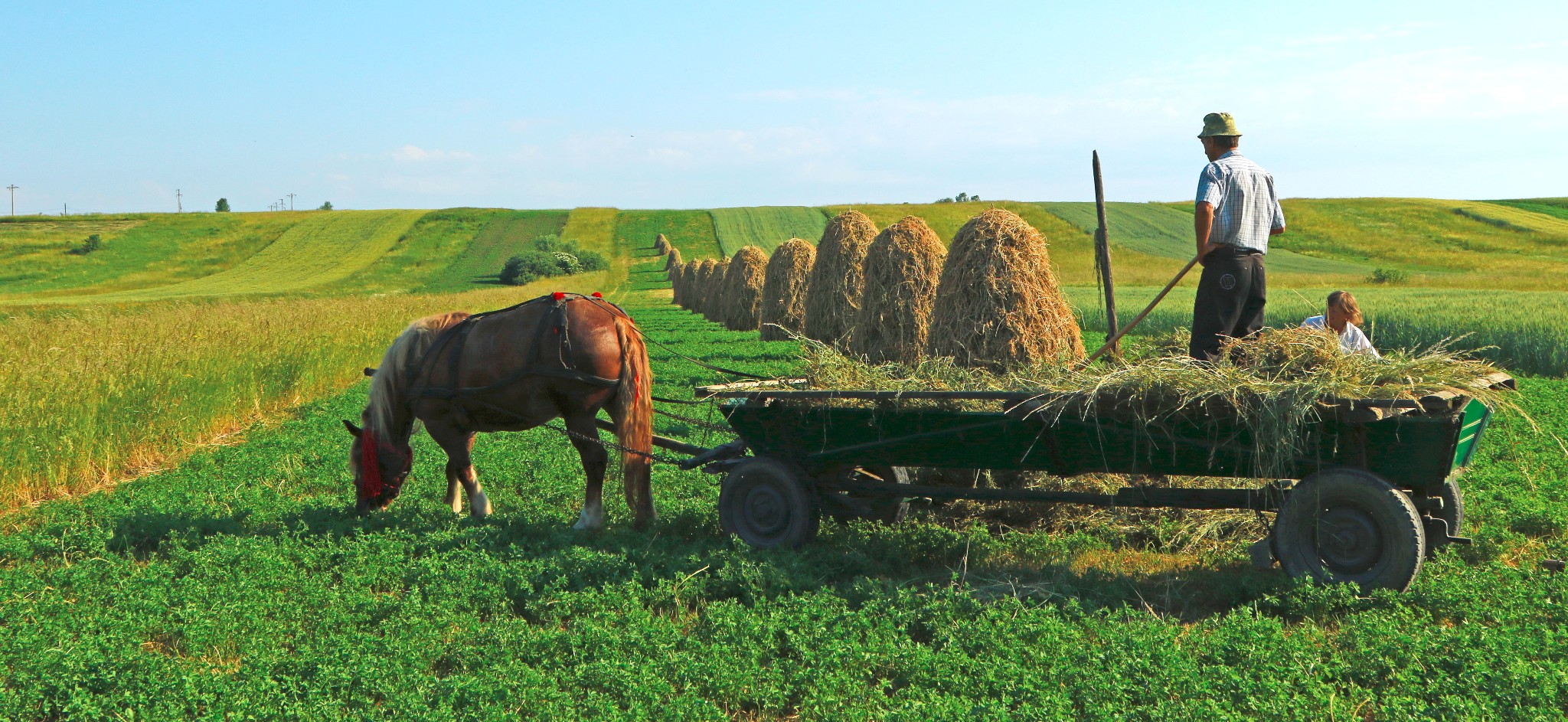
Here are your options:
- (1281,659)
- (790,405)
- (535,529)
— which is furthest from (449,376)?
(1281,659)

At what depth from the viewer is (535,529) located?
6281mm

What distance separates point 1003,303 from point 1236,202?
5467 millimetres

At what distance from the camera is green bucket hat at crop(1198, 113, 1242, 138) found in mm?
5715

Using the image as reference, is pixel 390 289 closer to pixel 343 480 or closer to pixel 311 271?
pixel 311 271

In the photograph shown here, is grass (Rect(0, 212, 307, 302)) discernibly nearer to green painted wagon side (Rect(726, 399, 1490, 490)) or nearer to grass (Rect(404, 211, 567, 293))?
grass (Rect(404, 211, 567, 293))

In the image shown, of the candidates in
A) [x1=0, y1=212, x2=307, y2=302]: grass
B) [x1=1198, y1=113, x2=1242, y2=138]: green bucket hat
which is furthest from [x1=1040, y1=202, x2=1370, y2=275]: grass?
[x1=0, y1=212, x2=307, y2=302]: grass

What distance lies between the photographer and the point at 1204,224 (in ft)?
17.7

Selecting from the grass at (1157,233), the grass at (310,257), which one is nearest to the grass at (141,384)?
the grass at (310,257)

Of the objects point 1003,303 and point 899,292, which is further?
point 899,292

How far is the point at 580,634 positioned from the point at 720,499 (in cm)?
180

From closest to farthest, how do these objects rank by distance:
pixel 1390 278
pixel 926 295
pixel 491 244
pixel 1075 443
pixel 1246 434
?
pixel 1246 434 → pixel 1075 443 → pixel 926 295 → pixel 1390 278 → pixel 491 244

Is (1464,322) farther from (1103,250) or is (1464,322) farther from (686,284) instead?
(686,284)

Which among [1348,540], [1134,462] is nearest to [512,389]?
[1134,462]

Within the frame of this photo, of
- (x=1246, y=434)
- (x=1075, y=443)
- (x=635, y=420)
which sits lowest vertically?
(x=635, y=420)
